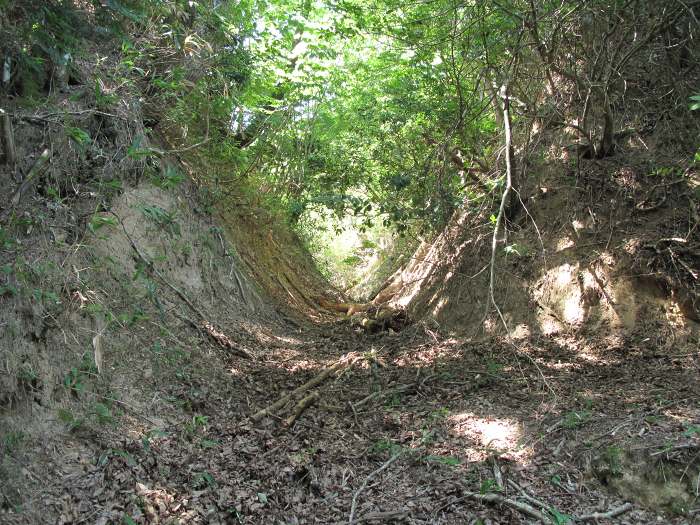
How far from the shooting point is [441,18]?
7.75 m

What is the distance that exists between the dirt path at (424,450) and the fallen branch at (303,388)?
0.09 metres

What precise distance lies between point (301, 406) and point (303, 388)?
24.1 inches

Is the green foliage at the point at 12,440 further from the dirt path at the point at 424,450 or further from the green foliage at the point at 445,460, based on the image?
the green foliage at the point at 445,460

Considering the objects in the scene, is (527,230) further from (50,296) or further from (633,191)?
(50,296)

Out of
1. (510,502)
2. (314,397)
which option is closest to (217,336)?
(314,397)

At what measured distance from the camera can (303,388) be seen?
21.6 feet

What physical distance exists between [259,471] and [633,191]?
614cm

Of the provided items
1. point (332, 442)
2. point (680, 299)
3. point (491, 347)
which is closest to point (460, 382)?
point (491, 347)

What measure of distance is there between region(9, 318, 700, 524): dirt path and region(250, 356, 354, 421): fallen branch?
9 centimetres

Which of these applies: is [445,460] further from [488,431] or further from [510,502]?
[510,502]

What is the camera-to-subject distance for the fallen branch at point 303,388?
226 inches

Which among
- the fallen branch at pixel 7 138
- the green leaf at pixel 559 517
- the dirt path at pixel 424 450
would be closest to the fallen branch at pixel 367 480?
the dirt path at pixel 424 450

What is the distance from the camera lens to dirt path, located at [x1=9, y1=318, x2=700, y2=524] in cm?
397

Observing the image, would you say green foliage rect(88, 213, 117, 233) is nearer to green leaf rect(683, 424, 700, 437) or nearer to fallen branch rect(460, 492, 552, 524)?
fallen branch rect(460, 492, 552, 524)
